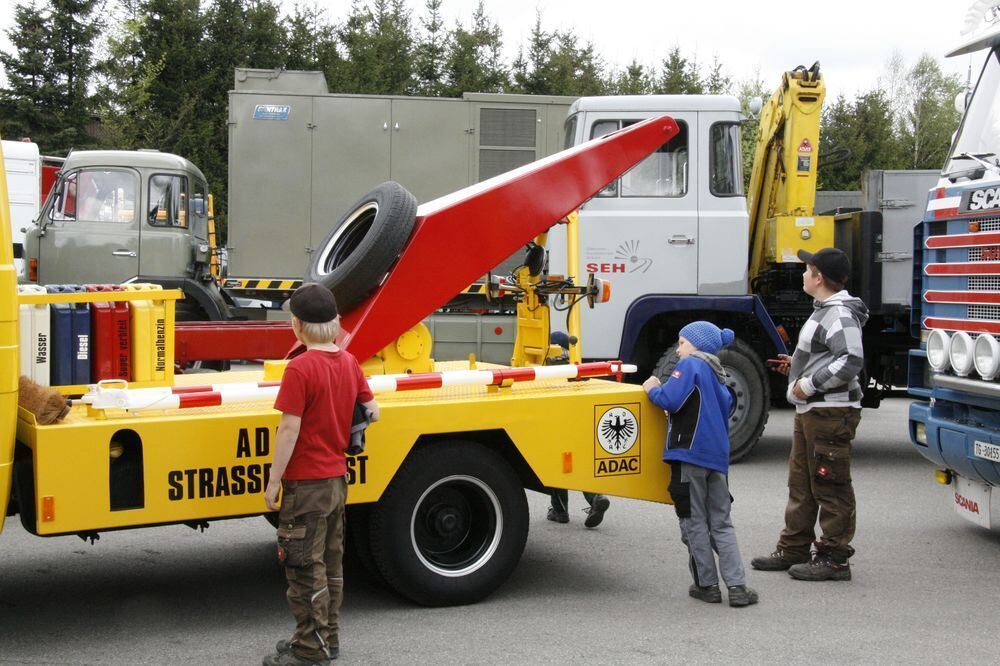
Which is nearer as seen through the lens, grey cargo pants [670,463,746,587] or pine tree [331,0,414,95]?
grey cargo pants [670,463,746,587]

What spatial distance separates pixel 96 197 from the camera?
12336 mm

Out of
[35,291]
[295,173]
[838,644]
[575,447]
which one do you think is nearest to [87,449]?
[35,291]

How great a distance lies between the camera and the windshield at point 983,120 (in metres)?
6.75

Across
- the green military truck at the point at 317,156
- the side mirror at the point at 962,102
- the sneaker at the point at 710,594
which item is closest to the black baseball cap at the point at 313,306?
the sneaker at the point at 710,594

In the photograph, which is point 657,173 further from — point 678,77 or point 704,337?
point 678,77

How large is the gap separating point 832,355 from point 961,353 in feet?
3.33

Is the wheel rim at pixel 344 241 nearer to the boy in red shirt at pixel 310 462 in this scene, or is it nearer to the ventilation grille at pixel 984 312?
the boy in red shirt at pixel 310 462

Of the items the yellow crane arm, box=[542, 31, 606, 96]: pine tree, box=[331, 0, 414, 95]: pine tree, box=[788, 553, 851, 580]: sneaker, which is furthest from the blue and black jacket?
box=[542, 31, 606, 96]: pine tree

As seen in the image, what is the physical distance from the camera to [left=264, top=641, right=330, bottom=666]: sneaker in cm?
418

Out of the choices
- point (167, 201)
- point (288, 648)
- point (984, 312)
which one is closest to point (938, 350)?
point (984, 312)

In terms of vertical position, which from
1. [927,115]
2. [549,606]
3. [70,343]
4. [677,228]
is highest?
[927,115]

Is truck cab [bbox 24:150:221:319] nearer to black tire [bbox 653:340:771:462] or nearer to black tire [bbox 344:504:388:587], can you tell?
black tire [bbox 653:340:771:462]

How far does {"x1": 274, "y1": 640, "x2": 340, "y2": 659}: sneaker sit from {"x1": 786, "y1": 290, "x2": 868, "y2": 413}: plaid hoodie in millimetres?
2914

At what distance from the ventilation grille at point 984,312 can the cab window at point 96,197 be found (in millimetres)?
9682
